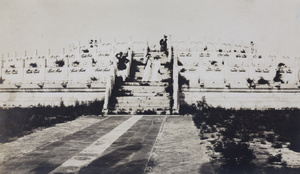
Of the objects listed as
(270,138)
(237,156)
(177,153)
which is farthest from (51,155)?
(270,138)

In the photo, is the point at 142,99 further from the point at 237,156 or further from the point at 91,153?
the point at 237,156

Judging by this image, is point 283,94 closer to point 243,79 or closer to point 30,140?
point 243,79

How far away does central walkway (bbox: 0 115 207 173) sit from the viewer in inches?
276

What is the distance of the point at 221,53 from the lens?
37125 mm

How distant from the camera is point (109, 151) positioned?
8.62m

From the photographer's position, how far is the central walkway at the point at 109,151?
700cm

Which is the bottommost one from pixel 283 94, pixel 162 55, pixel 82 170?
pixel 82 170

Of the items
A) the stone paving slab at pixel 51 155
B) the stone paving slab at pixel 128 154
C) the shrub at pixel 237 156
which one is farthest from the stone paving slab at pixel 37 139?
the shrub at pixel 237 156

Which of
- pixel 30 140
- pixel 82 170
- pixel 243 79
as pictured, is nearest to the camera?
pixel 82 170

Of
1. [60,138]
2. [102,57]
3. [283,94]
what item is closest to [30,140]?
[60,138]

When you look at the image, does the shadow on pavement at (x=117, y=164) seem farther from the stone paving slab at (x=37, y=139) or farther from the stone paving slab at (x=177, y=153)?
the stone paving slab at (x=37, y=139)

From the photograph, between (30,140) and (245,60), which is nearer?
(30,140)

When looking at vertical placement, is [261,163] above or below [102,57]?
below

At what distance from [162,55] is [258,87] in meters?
9.80
